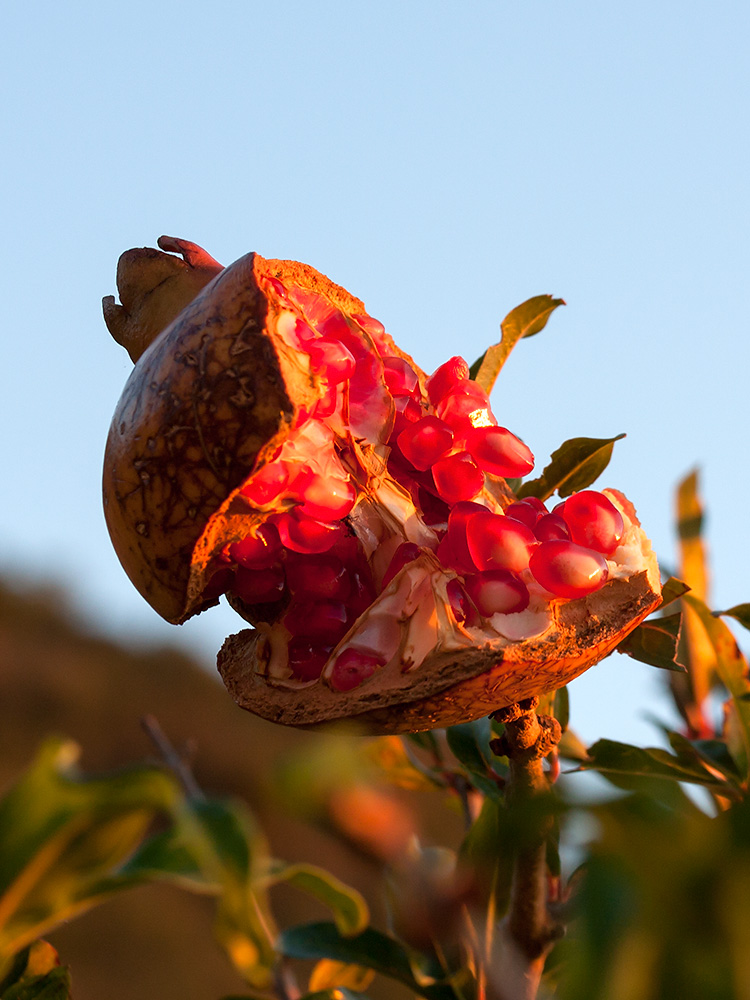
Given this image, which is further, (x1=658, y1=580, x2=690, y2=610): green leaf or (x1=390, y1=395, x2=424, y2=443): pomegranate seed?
(x1=390, y1=395, x2=424, y2=443): pomegranate seed

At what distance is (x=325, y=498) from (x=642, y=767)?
75 cm

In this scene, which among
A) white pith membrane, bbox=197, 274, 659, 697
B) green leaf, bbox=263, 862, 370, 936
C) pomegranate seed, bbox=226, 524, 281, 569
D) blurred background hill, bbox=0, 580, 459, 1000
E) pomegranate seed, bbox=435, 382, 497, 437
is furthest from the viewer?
blurred background hill, bbox=0, 580, 459, 1000

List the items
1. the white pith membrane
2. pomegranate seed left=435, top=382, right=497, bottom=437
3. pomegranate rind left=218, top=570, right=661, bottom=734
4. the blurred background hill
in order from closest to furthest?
pomegranate rind left=218, top=570, right=661, bottom=734 < the white pith membrane < pomegranate seed left=435, top=382, right=497, bottom=437 < the blurred background hill

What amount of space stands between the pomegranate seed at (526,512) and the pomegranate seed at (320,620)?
33cm

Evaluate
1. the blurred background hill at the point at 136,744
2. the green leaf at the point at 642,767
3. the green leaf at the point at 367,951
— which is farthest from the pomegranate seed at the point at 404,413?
the blurred background hill at the point at 136,744

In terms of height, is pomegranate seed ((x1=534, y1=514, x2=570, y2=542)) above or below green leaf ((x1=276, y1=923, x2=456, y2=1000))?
above

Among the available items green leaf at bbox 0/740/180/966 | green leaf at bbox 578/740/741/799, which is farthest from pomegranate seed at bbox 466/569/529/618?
green leaf at bbox 0/740/180/966

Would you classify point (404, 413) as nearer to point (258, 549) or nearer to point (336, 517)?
point (336, 517)

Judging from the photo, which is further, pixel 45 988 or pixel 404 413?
pixel 404 413

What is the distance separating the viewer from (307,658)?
1.62 m

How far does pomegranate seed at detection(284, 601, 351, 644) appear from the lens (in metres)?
1.65

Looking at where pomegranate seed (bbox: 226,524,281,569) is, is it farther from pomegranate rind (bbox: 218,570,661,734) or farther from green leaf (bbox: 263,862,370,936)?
green leaf (bbox: 263,862,370,936)

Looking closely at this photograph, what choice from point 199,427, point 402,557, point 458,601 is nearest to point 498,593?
point 458,601

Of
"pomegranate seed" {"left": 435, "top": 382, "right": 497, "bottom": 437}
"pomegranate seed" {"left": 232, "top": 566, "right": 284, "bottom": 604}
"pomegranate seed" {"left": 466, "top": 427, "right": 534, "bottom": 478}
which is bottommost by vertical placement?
"pomegranate seed" {"left": 232, "top": 566, "right": 284, "bottom": 604}
